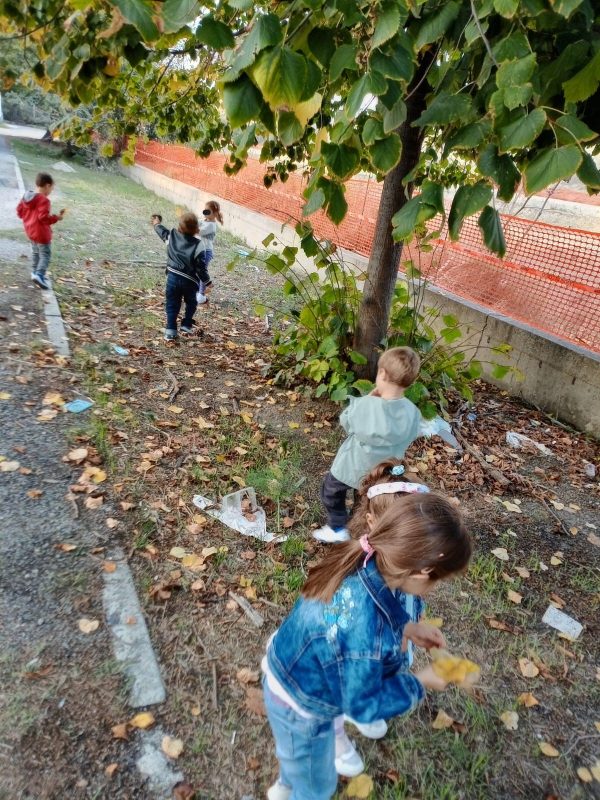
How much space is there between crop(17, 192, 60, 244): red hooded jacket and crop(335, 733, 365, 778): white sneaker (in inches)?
258

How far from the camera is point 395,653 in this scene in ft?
4.79

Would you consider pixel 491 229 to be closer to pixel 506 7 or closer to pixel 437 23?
pixel 506 7

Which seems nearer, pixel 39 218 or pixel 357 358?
pixel 357 358

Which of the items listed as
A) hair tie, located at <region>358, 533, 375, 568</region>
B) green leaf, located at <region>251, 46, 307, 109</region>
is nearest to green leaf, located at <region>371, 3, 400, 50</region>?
green leaf, located at <region>251, 46, 307, 109</region>

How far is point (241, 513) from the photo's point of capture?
3428 mm

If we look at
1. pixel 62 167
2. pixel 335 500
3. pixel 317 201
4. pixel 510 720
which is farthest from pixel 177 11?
pixel 62 167

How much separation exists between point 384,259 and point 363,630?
371cm

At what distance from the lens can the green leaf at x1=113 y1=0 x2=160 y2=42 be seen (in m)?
1.32

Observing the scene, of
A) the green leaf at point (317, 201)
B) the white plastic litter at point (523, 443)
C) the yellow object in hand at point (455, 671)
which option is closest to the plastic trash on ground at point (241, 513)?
the yellow object in hand at point (455, 671)

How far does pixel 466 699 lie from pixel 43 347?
181 inches

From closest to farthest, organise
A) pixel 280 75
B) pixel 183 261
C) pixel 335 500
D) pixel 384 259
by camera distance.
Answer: pixel 280 75
pixel 335 500
pixel 384 259
pixel 183 261

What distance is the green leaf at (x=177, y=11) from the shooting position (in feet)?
4.34

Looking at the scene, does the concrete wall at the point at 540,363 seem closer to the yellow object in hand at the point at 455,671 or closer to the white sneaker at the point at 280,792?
the yellow object in hand at the point at 455,671

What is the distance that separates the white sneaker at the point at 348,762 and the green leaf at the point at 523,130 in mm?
2205
